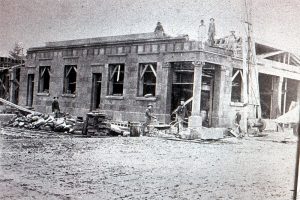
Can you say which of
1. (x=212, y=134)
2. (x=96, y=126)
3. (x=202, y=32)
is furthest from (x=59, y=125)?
(x=202, y=32)

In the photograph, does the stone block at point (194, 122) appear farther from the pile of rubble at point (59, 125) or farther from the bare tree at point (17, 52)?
the bare tree at point (17, 52)

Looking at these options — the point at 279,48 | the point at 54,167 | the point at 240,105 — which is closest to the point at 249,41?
the point at 279,48

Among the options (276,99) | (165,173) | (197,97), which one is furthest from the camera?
(197,97)

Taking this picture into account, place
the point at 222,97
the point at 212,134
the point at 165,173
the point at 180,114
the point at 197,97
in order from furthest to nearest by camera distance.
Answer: the point at 180,114 → the point at 197,97 → the point at 212,134 → the point at 222,97 → the point at 165,173

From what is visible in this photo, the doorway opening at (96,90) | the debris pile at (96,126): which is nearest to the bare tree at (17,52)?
the doorway opening at (96,90)

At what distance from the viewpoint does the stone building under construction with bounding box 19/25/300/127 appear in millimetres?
3107

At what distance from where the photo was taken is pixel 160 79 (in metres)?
5.96

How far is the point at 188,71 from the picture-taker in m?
5.44

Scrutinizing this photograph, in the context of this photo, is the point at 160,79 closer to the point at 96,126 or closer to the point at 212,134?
the point at 96,126

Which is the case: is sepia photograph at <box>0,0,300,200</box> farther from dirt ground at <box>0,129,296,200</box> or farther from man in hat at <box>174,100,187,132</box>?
man in hat at <box>174,100,187,132</box>

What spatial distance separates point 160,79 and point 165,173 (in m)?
2.92

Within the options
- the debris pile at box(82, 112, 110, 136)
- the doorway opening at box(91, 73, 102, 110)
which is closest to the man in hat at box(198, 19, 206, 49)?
the doorway opening at box(91, 73, 102, 110)

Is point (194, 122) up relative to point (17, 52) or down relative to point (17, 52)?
down

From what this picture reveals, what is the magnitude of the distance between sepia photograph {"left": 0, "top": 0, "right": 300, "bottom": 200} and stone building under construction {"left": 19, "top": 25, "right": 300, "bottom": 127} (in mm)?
18
